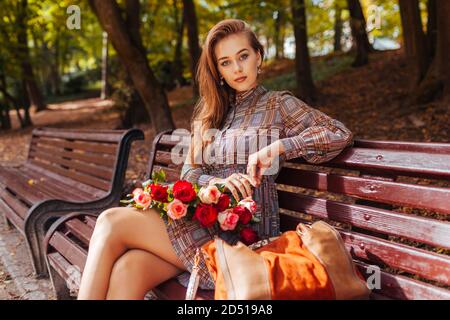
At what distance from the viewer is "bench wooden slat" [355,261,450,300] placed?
1929 millimetres

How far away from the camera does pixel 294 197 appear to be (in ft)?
9.02

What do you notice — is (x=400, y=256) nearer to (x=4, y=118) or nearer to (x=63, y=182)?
(x=63, y=182)

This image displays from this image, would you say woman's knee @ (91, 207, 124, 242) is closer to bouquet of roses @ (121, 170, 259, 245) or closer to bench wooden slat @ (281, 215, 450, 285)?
bouquet of roses @ (121, 170, 259, 245)

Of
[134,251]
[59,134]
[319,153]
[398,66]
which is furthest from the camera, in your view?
[398,66]

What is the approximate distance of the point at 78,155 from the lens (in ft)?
17.5

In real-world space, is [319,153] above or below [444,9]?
below

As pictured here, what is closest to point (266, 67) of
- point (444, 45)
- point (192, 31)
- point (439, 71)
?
point (192, 31)

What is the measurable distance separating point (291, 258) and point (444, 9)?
5.86 metres

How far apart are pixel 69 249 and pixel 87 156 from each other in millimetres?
2244

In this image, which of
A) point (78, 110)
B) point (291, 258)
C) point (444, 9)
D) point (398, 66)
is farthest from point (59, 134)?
point (78, 110)

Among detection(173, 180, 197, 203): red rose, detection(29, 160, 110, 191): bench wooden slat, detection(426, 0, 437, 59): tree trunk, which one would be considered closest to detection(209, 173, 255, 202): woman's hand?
detection(173, 180, 197, 203): red rose

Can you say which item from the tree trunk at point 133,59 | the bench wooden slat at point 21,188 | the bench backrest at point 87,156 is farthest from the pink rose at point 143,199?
the tree trunk at point 133,59

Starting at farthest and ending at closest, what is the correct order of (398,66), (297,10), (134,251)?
(398,66), (297,10), (134,251)
